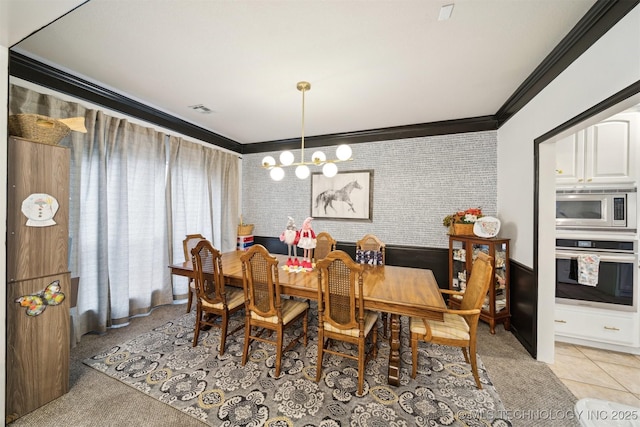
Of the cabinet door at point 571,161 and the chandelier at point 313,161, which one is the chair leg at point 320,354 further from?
the cabinet door at point 571,161

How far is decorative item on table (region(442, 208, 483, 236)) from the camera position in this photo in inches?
113

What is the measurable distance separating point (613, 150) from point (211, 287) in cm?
407

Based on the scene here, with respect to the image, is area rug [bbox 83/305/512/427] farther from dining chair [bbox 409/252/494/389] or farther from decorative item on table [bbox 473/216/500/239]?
decorative item on table [bbox 473/216/500/239]

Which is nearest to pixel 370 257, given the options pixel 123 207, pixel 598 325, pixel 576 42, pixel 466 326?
pixel 466 326

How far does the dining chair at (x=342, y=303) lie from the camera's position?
5.52 feet

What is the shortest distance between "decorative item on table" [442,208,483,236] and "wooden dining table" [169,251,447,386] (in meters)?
0.88

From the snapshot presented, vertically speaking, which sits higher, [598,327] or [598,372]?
[598,327]

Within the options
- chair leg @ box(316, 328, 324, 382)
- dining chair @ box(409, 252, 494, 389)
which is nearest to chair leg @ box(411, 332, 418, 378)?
dining chair @ box(409, 252, 494, 389)

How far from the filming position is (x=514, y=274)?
2.63m

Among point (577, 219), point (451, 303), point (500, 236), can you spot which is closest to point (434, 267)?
point (451, 303)

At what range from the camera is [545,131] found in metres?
2.08

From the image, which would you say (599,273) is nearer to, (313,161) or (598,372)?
(598,372)

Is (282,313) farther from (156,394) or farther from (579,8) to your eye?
(579,8)

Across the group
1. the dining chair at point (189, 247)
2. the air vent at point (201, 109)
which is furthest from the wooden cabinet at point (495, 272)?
the air vent at point (201, 109)
